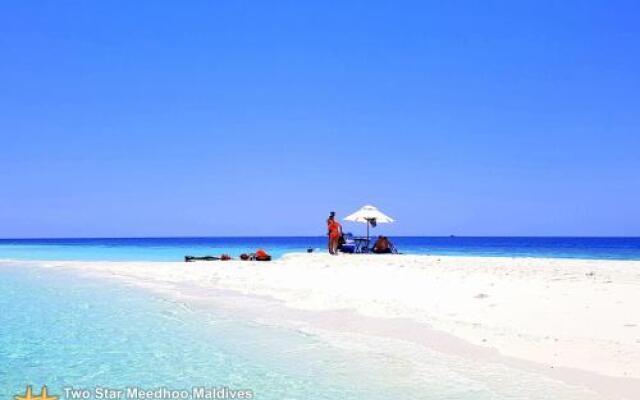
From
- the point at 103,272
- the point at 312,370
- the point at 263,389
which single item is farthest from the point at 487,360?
the point at 103,272

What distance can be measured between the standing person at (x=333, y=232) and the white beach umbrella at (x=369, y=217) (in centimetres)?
169

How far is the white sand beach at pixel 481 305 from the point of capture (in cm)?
671

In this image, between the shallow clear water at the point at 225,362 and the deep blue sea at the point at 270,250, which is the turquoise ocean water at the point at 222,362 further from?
the deep blue sea at the point at 270,250

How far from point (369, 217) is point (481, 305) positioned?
16.6 m

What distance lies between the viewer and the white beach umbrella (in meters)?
26.7

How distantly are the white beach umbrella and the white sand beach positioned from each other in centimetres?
723

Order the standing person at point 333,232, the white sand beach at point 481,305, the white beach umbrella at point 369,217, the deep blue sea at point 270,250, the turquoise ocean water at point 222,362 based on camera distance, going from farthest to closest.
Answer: the deep blue sea at point 270,250, the white beach umbrella at point 369,217, the standing person at point 333,232, the white sand beach at point 481,305, the turquoise ocean water at point 222,362

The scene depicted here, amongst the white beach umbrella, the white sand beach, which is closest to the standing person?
the white beach umbrella

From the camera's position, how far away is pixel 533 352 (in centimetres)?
700

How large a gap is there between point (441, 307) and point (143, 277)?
41.0ft

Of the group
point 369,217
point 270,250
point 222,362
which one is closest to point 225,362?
point 222,362

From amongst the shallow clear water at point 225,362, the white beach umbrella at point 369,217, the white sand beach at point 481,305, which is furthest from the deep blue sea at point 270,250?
the shallow clear water at point 225,362

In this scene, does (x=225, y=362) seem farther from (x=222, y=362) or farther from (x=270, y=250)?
(x=270, y=250)

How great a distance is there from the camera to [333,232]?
2459 cm
